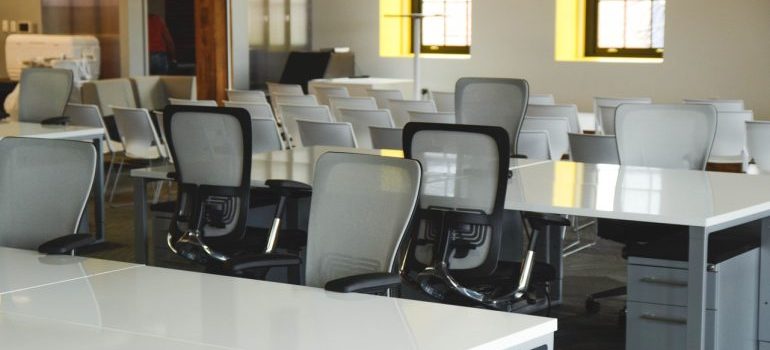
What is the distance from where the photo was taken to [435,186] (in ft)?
16.4

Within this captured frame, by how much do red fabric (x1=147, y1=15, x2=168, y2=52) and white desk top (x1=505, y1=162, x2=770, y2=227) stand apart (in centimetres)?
960

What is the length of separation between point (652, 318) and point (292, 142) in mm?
5100

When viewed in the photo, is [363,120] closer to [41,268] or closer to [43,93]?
[43,93]

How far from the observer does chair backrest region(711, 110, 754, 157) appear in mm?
8859

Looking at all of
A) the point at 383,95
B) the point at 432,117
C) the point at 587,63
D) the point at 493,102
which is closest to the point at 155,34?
the point at 383,95

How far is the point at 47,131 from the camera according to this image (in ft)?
26.6

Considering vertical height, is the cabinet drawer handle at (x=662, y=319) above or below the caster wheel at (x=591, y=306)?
above

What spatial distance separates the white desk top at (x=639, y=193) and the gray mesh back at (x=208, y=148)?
1.31m

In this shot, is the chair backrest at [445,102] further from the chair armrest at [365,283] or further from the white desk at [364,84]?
the chair armrest at [365,283]

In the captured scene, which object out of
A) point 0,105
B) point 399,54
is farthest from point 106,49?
point 399,54

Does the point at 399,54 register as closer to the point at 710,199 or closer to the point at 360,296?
the point at 710,199

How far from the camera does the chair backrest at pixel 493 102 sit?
22.3ft

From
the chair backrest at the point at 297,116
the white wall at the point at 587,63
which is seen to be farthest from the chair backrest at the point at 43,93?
the white wall at the point at 587,63

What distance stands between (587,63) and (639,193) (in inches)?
330
